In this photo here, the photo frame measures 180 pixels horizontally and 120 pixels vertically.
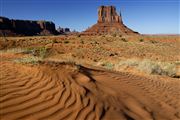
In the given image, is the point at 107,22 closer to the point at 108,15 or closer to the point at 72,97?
the point at 108,15

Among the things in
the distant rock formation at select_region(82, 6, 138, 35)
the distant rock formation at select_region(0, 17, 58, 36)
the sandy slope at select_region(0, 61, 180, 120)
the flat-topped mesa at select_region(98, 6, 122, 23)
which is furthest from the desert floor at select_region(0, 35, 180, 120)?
the flat-topped mesa at select_region(98, 6, 122, 23)

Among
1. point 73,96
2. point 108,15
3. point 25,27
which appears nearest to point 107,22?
point 108,15

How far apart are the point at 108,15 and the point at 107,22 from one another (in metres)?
7.68

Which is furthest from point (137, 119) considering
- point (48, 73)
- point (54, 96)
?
point (48, 73)

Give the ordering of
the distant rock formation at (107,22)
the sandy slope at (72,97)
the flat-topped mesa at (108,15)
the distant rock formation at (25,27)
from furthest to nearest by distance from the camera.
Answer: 1. the flat-topped mesa at (108,15)
2. the distant rock formation at (107,22)
3. the distant rock formation at (25,27)
4. the sandy slope at (72,97)

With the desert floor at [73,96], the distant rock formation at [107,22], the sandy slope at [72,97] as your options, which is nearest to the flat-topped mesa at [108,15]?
the distant rock formation at [107,22]

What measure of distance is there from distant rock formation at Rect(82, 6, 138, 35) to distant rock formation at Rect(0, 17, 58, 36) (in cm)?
2307

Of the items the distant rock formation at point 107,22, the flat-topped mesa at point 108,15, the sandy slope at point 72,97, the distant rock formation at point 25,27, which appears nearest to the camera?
the sandy slope at point 72,97

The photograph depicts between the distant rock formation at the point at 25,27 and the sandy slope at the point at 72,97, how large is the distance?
282ft

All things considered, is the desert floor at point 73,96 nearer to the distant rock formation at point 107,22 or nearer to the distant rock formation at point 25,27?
the distant rock formation at point 25,27

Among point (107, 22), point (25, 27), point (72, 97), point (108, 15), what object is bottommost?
point (72, 97)

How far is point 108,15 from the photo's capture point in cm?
12400

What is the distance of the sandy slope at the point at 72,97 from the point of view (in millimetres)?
4621

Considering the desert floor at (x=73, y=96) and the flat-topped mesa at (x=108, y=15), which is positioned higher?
the flat-topped mesa at (x=108, y=15)
